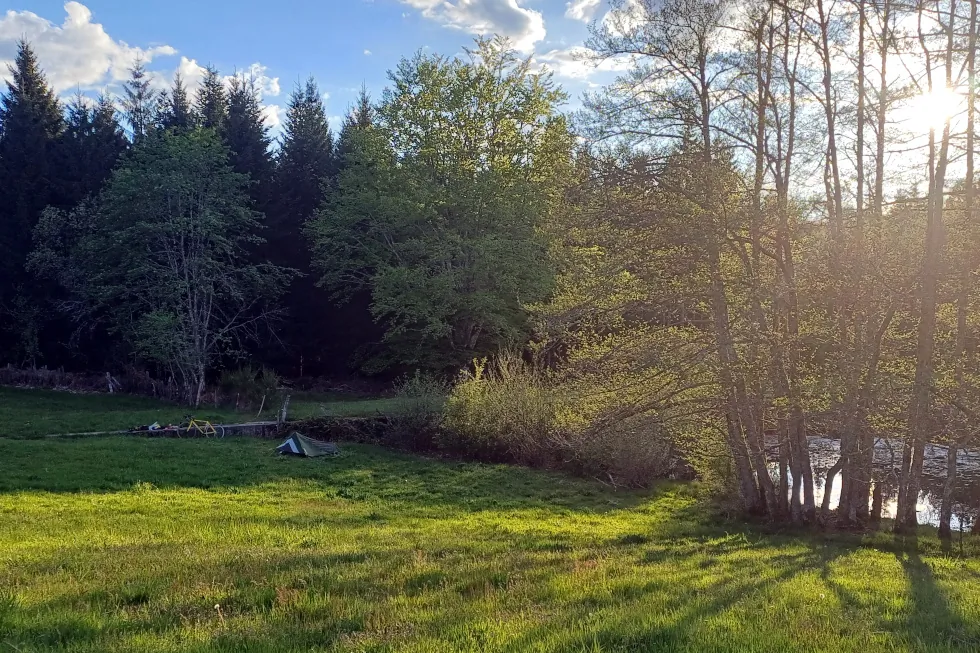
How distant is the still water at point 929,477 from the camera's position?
568 inches

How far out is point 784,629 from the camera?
475 centimetres

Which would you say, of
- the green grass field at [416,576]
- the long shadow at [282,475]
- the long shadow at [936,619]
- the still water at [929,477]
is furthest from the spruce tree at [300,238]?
the long shadow at [936,619]

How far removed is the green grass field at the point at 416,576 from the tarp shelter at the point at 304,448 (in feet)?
11.9

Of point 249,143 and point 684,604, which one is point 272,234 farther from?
point 684,604

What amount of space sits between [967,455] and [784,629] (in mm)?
14515

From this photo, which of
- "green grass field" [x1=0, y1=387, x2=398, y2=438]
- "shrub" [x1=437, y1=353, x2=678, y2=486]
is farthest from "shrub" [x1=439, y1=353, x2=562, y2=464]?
"green grass field" [x1=0, y1=387, x2=398, y2=438]

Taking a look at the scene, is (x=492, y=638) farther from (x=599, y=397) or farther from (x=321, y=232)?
(x=321, y=232)

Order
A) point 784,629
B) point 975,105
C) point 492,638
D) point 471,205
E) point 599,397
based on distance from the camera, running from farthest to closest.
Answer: point 471,205, point 599,397, point 975,105, point 784,629, point 492,638

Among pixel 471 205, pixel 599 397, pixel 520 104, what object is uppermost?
pixel 520 104

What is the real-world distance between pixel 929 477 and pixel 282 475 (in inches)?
637

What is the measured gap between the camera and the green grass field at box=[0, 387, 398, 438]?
19.7 meters

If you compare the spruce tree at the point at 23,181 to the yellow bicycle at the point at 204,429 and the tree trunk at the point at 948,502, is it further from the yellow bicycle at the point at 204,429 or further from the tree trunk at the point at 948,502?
the tree trunk at the point at 948,502

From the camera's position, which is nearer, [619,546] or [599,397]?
[619,546]

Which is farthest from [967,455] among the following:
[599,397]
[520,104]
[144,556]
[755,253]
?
[520,104]
